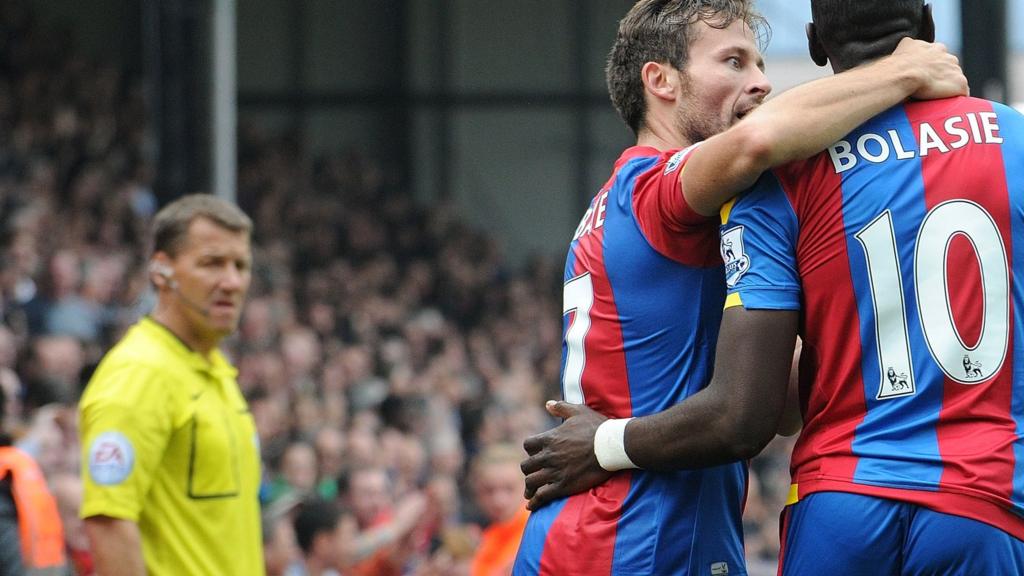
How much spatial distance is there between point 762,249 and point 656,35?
73cm

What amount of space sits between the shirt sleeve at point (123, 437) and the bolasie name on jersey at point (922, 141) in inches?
92.3

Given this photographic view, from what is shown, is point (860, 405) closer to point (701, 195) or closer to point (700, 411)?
point (700, 411)

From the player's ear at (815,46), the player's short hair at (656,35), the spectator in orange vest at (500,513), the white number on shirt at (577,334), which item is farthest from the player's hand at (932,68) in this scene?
the spectator in orange vest at (500,513)

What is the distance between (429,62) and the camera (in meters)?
22.1

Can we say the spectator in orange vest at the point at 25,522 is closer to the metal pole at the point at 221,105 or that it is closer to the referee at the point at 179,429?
the referee at the point at 179,429

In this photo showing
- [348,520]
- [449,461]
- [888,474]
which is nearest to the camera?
[888,474]

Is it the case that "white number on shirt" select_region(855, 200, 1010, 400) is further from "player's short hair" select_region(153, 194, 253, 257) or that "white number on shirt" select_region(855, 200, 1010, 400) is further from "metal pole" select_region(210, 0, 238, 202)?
"metal pole" select_region(210, 0, 238, 202)

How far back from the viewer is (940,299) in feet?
9.53

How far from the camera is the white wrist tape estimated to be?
3160 mm

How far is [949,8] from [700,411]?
1731cm

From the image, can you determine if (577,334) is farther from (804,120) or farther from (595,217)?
(804,120)

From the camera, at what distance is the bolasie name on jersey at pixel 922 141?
298 cm

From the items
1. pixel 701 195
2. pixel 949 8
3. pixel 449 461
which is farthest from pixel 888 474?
pixel 949 8

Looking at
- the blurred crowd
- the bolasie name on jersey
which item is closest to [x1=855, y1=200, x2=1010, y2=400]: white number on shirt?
the bolasie name on jersey
